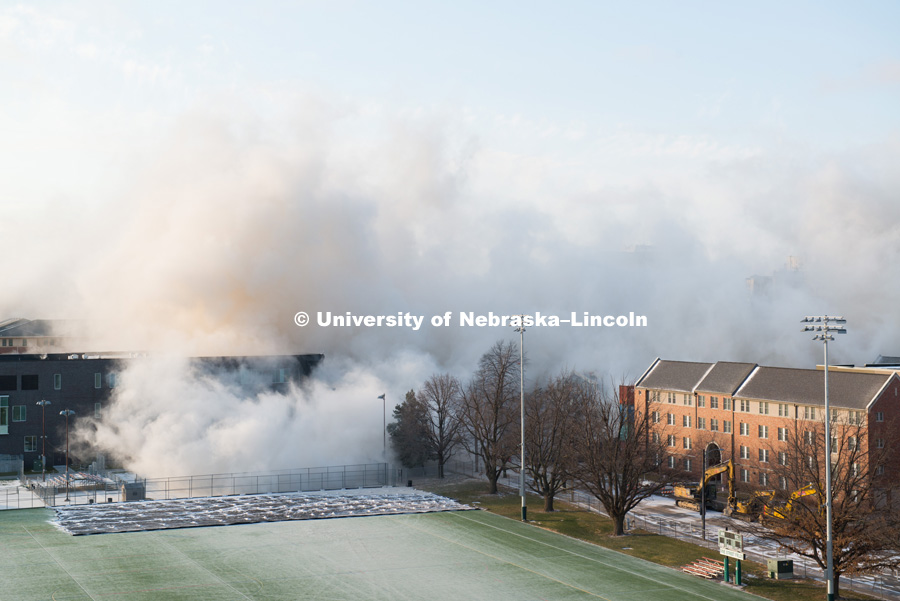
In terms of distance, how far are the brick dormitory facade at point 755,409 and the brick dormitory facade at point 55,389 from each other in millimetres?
36029

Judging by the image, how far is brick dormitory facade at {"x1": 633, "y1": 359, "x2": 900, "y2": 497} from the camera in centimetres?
5962

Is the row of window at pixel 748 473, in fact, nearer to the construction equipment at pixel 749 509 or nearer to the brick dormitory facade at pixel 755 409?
the brick dormitory facade at pixel 755 409

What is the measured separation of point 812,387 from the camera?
64.4 m

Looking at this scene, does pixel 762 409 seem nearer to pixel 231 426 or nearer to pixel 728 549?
pixel 728 549

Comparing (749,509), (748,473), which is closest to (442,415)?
(748,473)

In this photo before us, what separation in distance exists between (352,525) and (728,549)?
21313 millimetres

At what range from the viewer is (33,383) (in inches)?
2992

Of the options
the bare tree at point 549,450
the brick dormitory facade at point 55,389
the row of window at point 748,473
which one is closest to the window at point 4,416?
the brick dormitory facade at point 55,389

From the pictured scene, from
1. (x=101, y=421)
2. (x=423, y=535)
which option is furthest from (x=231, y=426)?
(x=423, y=535)

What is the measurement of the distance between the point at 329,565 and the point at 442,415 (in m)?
35.5

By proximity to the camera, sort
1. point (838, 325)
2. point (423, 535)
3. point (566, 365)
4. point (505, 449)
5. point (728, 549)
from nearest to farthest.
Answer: point (838, 325) → point (728, 549) → point (423, 535) → point (505, 449) → point (566, 365)

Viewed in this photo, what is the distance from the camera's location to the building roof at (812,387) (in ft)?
198

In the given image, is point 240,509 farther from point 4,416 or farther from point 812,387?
point 812,387

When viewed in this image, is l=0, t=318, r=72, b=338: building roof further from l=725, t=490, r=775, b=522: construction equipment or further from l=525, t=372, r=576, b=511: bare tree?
l=725, t=490, r=775, b=522: construction equipment
